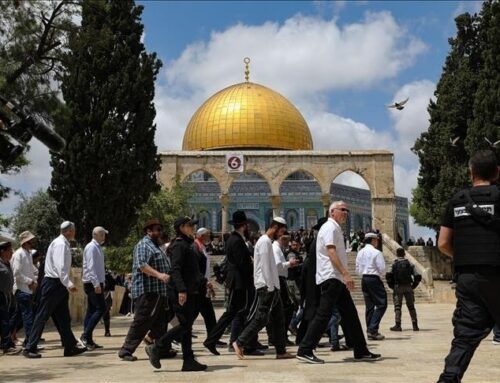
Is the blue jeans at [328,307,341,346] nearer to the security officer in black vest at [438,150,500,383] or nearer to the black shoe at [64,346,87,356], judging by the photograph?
the black shoe at [64,346,87,356]

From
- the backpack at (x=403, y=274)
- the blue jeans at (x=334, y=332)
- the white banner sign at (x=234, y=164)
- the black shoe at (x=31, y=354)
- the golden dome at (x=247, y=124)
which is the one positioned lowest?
the black shoe at (x=31, y=354)

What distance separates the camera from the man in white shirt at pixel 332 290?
6172 millimetres

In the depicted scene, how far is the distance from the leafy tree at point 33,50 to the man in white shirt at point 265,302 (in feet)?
22.3

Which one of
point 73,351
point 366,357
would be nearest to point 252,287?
point 366,357

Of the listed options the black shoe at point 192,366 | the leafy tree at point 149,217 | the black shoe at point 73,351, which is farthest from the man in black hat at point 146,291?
the leafy tree at point 149,217

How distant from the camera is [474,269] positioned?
4195mm

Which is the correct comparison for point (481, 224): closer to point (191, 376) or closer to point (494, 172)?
point (494, 172)

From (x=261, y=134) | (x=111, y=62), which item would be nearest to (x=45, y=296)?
(x=111, y=62)

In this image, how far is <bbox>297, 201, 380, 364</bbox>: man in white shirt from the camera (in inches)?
243

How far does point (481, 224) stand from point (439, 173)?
22.3 meters

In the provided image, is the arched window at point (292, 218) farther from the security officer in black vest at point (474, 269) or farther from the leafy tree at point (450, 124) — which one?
the security officer in black vest at point (474, 269)

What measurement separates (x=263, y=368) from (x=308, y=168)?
29.1 meters

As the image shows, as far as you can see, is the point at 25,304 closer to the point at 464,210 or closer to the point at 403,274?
the point at 403,274

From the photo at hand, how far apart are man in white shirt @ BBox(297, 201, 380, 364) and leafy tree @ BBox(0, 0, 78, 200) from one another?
7.45 m
